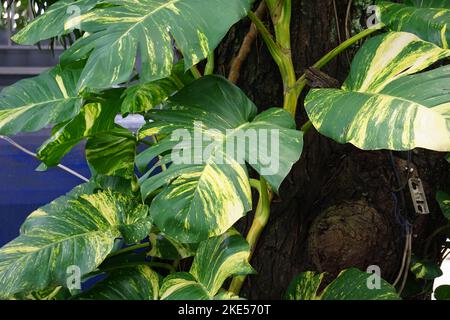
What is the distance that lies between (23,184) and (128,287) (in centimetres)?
152

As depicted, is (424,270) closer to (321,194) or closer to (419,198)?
(419,198)

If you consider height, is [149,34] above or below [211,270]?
above

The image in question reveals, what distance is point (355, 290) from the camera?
126 cm

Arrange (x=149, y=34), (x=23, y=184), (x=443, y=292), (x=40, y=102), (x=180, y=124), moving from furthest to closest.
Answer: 1. (x=23, y=184)
2. (x=443, y=292)
3. (x=40, y=102)
4. (x=180, y=124)
5. (x=149, y=34)

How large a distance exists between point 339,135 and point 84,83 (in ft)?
1.31

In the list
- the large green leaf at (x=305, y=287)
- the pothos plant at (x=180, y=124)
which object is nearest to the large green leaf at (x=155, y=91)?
the pothos plant at (x=180, y=124)

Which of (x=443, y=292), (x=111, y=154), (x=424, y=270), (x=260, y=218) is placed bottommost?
(x=443, y=292)

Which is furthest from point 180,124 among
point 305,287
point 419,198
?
point 419,198

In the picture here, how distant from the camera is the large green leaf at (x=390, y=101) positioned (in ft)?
3.05

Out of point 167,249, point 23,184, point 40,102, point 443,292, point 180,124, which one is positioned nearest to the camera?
point 180,124

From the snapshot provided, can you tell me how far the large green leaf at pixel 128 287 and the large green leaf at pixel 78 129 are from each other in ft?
0.92

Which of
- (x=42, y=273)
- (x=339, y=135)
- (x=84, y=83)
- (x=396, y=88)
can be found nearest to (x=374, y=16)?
(x=396, y=88)

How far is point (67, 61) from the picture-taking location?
1.04 m

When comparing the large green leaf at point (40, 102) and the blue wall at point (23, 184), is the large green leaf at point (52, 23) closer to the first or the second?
the large green leaf at point (40, 102)
